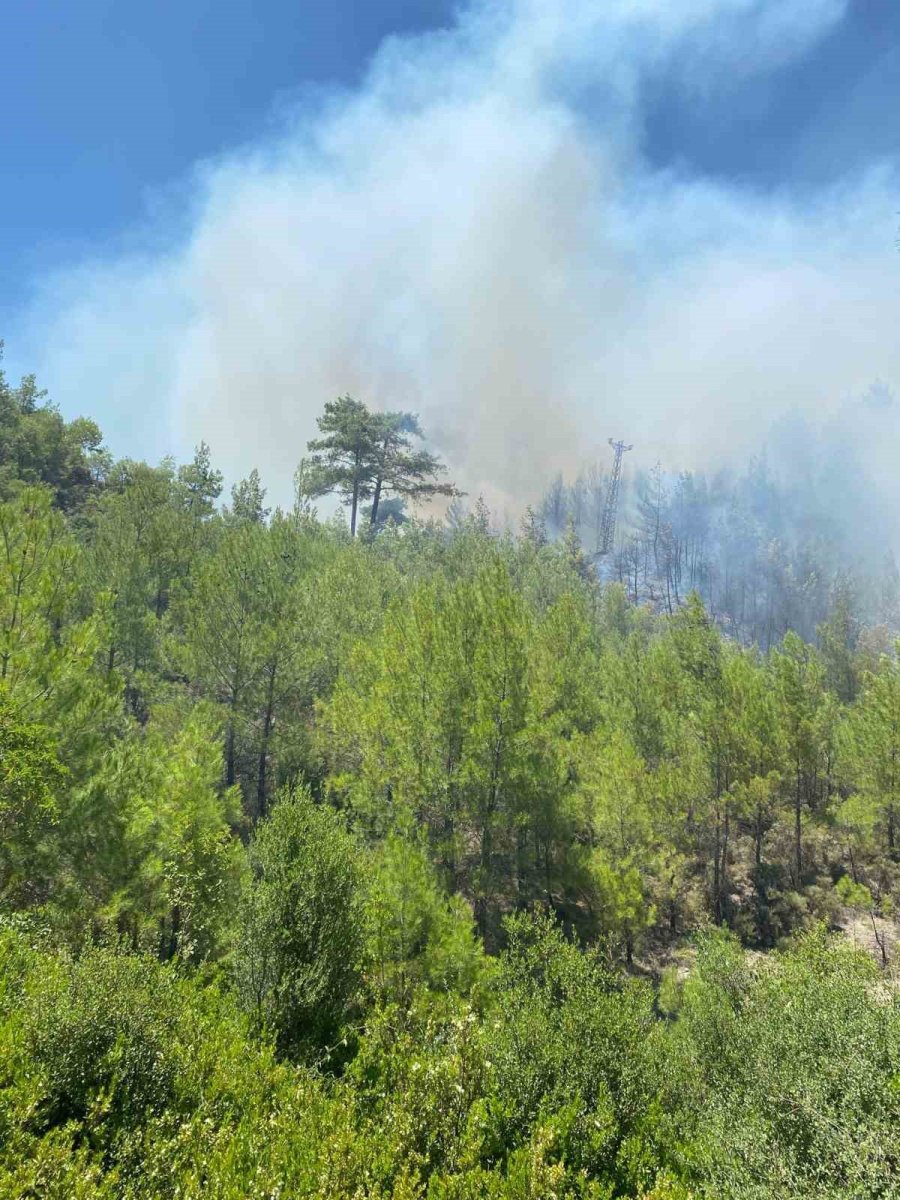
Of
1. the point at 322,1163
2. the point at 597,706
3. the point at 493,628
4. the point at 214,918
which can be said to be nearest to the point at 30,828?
the point at 214,918

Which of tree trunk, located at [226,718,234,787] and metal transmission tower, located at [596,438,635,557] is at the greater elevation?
metal transmission tower, located at [596,438,635,557]

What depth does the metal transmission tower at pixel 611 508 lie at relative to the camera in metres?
156

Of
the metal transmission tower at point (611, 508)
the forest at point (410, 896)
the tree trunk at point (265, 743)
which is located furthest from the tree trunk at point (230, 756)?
the metal transmission tower at point (611, 508)

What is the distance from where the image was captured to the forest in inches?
262

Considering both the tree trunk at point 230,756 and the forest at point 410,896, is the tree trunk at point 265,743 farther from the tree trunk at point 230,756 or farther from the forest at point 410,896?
the tree trunk at point 230,756

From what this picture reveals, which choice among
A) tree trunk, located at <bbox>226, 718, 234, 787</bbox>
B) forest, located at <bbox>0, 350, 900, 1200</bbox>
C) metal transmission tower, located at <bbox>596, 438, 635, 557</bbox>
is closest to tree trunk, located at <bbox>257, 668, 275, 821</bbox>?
forest, located at <bbox>0, 350, 900, 1200</bbox>

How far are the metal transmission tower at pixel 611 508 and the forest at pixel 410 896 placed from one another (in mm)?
128217

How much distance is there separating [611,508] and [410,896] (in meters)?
161

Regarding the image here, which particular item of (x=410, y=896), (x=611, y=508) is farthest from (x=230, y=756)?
(x=611, y=508)

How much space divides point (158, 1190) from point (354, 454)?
51.3m

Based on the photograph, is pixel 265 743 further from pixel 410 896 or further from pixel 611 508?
pixel 611 508

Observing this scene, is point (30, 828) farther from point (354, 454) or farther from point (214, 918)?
point (354, 454)

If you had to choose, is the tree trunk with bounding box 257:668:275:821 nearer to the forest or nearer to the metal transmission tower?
the forest

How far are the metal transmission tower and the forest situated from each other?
128 meters
